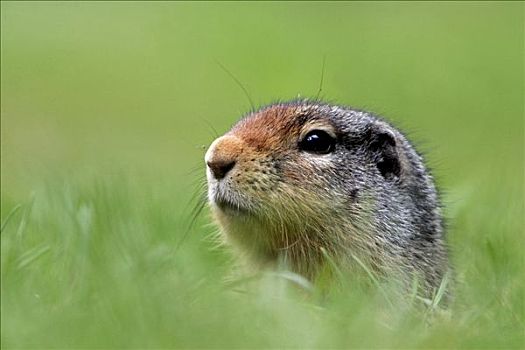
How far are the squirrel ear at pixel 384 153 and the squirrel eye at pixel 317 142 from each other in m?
0.31

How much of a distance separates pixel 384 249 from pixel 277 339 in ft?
6.36

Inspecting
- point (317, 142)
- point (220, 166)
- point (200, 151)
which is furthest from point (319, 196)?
point (200, 151)

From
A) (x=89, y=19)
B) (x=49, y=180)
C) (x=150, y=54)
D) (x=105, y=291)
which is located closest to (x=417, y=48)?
(x=150, y=54)

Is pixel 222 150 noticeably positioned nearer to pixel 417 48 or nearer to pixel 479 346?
pixel 479 346

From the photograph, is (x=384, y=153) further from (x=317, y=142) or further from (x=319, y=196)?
(x=319, y=196)

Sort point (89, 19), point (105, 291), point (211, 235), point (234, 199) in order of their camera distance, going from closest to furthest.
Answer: point (105, 291)
point (234, 199)
point (211, 235)
point (89, 19)

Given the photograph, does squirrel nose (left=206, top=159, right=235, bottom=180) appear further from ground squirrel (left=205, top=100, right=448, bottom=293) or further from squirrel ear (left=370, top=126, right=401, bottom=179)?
squirrel ear (left=370, top=126, right=401, bottom=179)

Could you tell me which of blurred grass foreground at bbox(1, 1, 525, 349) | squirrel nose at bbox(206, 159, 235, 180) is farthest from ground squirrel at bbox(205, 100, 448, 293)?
blurred grass foreground at bbox(1, 1, 525, 349)

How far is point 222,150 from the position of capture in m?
6.84

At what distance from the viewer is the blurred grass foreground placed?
5.38 meters

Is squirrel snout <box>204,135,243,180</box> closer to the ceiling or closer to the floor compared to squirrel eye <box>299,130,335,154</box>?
closer to the floor

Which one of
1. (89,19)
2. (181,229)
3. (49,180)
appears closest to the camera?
(181,229)

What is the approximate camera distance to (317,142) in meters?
7.31

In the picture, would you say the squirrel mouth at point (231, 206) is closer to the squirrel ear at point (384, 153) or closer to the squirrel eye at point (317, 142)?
the squirrel eye at point (317, 142)
